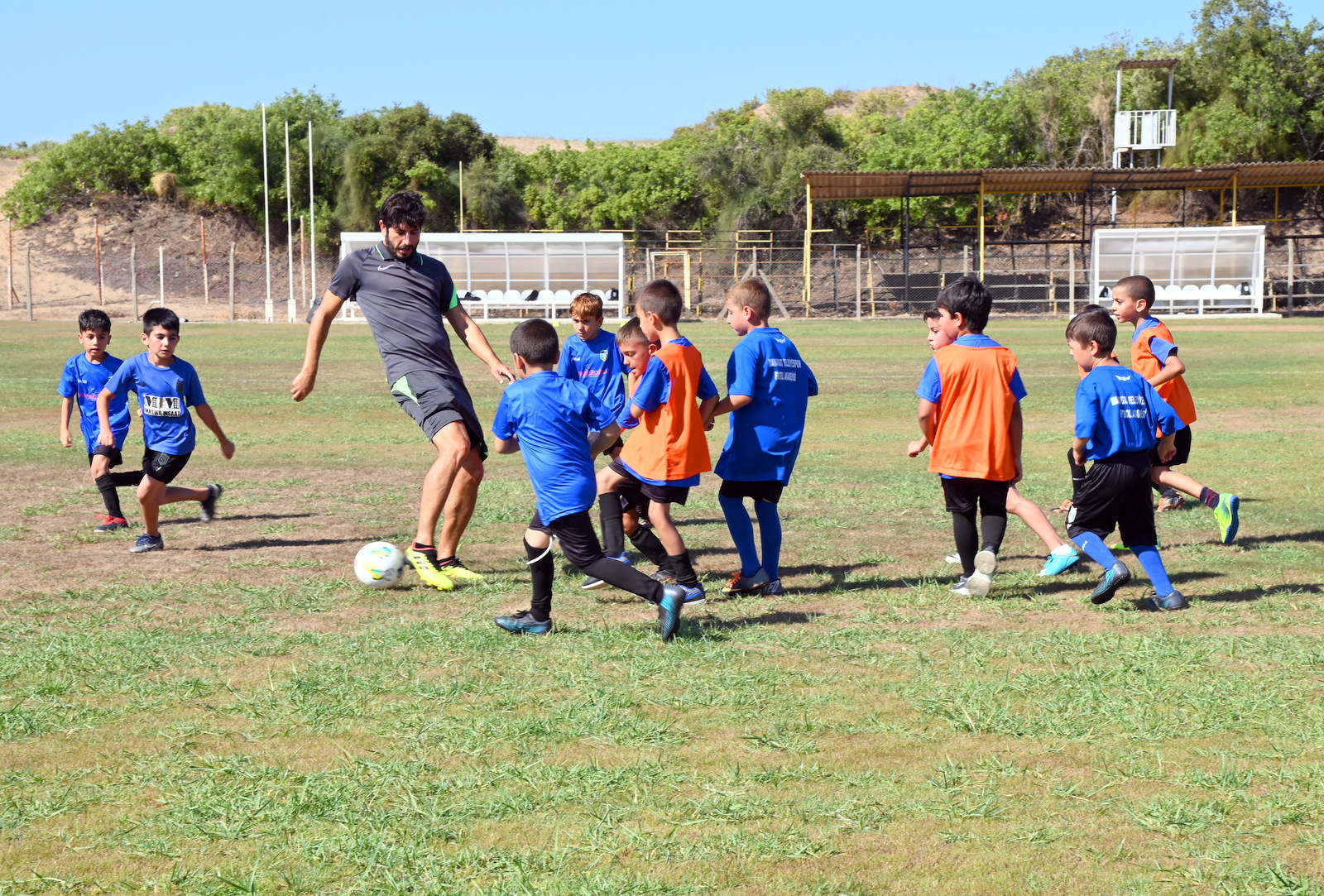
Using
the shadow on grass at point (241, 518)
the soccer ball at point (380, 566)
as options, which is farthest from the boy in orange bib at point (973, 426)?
the shadow on grass at point (241, 518)

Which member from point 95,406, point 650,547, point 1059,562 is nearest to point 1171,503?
point 1059,562

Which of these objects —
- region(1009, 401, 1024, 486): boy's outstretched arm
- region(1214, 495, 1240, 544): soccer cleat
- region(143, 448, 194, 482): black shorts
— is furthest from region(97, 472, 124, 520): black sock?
region(1214, 495, 1240, 544): soccer cleat

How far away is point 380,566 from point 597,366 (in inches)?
68.0

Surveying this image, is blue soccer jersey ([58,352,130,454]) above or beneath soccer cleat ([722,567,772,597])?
above

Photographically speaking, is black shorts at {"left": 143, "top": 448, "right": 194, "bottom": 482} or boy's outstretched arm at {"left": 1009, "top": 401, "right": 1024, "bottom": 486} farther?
black shorts at {"left": 143, "top": 448, "right": 194, "bottom": 482}

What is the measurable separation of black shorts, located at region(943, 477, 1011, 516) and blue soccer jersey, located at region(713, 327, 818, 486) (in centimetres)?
81

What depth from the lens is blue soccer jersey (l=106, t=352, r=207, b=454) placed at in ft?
25.4

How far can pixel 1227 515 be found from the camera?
7.29 meters

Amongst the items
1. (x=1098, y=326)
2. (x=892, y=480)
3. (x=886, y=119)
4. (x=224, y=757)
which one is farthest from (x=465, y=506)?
(x=886, y=119)

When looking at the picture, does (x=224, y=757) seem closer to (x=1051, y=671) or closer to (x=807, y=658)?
(x=807, y=658)

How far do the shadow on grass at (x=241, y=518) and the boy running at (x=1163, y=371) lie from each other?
561 cm

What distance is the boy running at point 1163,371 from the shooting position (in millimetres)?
7375

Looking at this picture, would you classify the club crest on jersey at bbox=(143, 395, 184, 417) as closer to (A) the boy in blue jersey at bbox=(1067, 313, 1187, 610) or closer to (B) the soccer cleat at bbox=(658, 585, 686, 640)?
(B) the soccer cleat at bbox=(658, 585, 686, 640)

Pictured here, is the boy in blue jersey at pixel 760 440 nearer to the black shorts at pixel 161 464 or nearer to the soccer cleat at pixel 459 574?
the soccer cleat at pixel 459 574
